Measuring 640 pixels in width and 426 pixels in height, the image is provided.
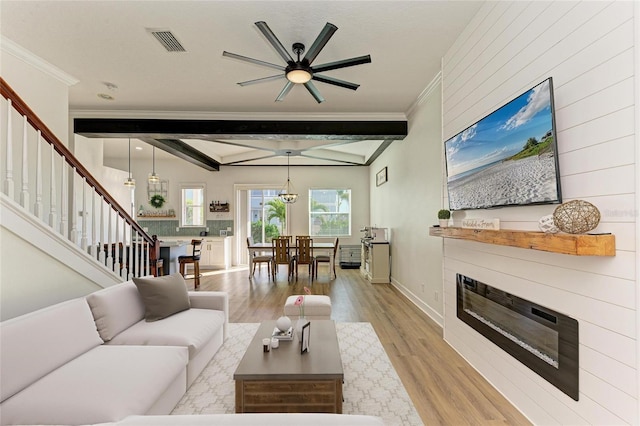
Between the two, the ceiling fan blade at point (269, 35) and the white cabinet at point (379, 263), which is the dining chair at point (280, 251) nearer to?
the white cabinet at point (379, 263)

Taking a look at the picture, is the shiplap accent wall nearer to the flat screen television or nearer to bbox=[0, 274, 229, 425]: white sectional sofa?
the flat screen television

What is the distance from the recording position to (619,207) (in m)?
1.36

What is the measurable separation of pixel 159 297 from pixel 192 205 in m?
6.37

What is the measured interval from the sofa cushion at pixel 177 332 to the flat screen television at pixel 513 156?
2524 mm

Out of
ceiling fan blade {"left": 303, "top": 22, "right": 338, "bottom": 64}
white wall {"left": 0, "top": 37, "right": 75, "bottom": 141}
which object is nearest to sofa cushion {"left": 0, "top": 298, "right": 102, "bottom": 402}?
ceiling fan blade {"left": 303, "top": 22, "right": 338, "bottom": 64}

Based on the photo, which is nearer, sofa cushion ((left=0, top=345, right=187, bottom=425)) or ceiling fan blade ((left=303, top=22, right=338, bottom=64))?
sofa cushion ((left=0, top=345, right=187, bottom=425))

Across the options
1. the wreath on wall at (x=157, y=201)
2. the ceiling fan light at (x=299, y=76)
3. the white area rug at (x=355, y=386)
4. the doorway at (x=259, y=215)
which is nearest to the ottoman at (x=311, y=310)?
the white area rug at (x=355, y=386)

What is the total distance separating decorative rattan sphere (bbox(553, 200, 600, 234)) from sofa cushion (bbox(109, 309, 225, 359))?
2512 mm

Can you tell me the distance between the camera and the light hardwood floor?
2035mm

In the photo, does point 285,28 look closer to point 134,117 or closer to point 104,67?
point 104,67

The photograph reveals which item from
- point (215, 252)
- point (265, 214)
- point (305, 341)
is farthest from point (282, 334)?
point (265, 214)

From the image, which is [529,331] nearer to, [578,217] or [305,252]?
[578,217]

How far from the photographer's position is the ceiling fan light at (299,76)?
2705 mm

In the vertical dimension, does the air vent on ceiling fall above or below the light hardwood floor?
above
